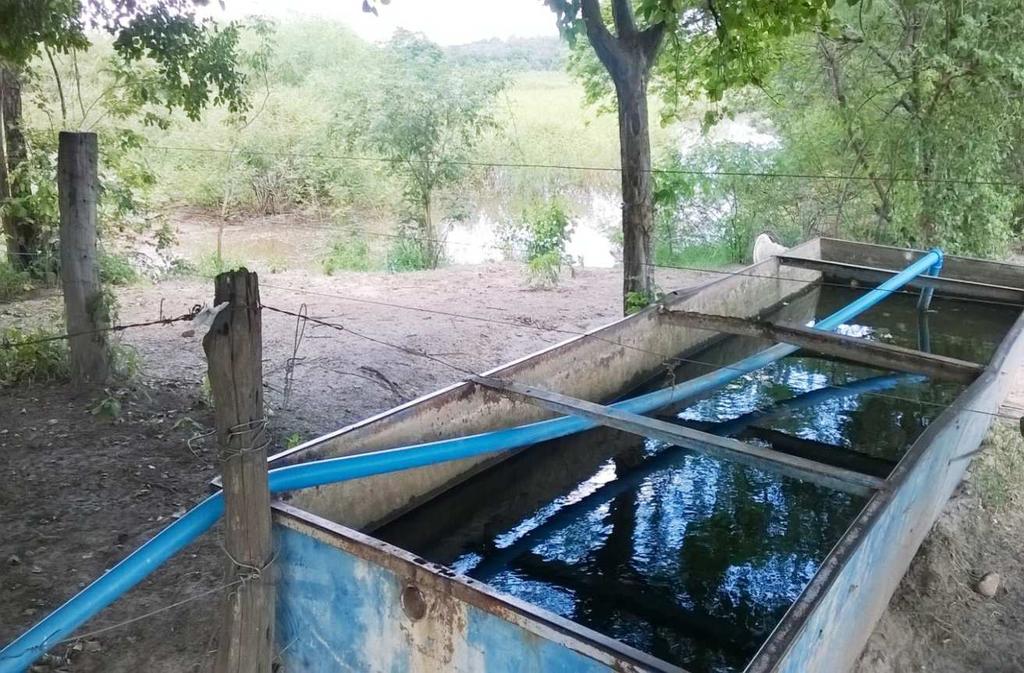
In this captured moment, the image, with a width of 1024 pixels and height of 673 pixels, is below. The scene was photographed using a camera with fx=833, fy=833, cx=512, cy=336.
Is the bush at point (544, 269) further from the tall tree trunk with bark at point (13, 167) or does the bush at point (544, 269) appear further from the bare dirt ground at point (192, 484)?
the tall tree trunk with bark at point (13, 167)

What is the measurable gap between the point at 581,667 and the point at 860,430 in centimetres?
429

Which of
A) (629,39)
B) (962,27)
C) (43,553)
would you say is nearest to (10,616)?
(43,553)

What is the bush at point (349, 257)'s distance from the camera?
10.6m

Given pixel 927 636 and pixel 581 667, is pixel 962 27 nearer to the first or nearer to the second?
pixel 927 636

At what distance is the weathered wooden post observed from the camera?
4.82 meters

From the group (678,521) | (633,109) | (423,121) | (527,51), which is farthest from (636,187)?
(527,51)

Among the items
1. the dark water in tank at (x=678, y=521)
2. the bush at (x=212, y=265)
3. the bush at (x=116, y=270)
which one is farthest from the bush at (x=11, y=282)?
the dark water in tank at (x=678, y=521)

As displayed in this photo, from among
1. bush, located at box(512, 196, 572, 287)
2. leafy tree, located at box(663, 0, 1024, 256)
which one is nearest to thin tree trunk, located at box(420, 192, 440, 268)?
bush, located at box(512, 196, 572, 287)

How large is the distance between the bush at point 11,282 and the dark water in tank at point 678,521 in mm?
5083

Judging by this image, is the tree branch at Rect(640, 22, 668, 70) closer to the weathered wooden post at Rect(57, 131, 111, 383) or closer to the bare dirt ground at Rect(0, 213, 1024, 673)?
the bare dirt ground at Rect(0, 213, 1024, 673)

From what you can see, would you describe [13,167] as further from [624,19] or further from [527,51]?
[527,51]

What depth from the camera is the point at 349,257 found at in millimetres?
10797

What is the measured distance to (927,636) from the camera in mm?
3770

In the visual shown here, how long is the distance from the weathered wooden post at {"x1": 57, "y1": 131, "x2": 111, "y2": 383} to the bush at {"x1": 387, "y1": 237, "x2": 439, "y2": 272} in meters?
5.66
